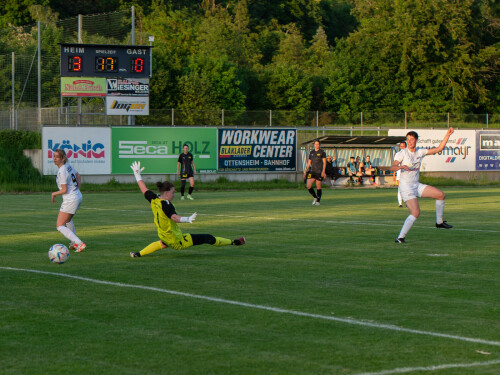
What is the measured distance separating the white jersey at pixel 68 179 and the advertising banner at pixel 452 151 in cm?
3289

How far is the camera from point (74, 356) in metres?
6.64

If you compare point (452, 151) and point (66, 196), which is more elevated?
point (452, 151)

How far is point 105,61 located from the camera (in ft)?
133

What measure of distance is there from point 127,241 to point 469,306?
8.16m

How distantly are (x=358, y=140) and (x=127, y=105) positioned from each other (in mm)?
12483

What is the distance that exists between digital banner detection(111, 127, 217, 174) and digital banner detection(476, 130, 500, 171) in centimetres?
1576

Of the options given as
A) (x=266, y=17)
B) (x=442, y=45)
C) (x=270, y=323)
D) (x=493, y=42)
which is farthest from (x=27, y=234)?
(x=266, y=17)

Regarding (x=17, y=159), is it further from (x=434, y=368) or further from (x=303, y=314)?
(x=434, y=368)

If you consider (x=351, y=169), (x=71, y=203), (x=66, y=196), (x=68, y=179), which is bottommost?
(x=351, y=169)

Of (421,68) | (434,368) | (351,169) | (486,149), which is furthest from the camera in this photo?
(421,68)

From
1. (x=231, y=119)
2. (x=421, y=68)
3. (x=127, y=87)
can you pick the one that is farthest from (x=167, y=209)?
(x=421, y=68)

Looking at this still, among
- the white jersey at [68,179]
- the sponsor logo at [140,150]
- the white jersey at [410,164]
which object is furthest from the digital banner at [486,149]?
the white jersey at [68,179]

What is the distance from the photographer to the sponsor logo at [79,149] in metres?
37.7

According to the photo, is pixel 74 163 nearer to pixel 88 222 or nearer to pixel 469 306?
pixel 88 222
